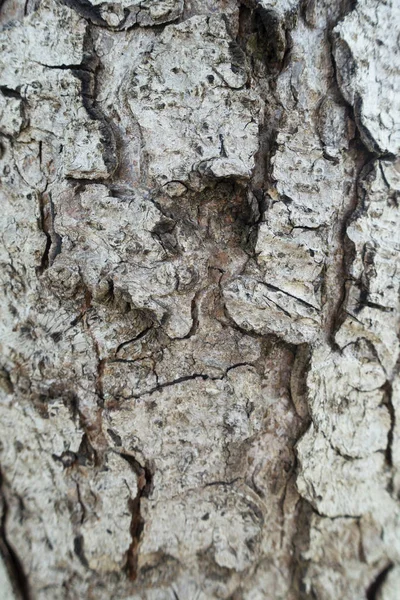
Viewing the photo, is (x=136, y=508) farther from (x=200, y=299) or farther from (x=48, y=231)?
(x=48, y=231)

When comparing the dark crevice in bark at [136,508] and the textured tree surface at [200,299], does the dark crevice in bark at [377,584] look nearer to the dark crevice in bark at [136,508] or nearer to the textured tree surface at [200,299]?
the textured tree surface at [200,299]

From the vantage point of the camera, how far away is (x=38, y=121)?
Answer: 768 mm

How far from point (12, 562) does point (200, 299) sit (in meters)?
0.66

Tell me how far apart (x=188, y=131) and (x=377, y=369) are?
597mm

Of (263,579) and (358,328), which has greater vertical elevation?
(358,328)

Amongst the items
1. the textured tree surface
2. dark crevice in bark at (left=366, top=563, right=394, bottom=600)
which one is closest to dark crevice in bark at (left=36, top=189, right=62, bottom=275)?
the textured tree surface

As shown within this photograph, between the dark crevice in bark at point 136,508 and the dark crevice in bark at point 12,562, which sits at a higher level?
the dark crevice in bark at point 136,508

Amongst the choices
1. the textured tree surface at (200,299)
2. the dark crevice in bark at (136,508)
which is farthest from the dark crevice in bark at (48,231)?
the dark crevice in bark at (136,508)

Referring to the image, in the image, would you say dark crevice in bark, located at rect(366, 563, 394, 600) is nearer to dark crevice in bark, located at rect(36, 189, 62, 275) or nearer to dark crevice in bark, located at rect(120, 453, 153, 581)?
dark crevice in bark, located at rect(120, 453, 153, 581)

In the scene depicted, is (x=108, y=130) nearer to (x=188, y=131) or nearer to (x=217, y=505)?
(x=188, y=131)

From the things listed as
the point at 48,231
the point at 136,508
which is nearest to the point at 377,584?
the point at 136,508

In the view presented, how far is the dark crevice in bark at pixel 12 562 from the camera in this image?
82cm

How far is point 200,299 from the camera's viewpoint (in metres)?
0.81

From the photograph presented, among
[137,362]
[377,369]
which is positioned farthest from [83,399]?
[377,369]
